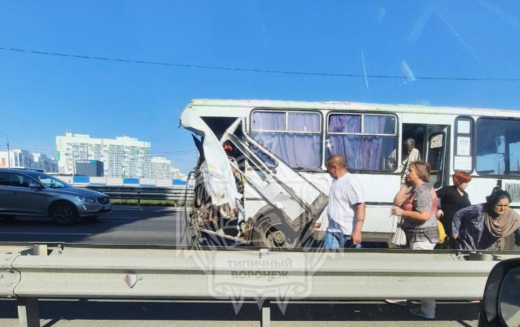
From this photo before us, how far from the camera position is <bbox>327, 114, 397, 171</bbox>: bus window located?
484cm

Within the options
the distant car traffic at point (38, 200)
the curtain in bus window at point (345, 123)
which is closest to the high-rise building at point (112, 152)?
the distant car traffic at point (38, 200)

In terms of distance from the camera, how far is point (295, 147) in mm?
4848

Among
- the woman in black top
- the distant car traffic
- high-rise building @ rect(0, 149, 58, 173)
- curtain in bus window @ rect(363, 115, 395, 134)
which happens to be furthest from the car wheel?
high-rise building @ rect(0, 149, 58, 173)

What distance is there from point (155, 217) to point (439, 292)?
31.1 feet

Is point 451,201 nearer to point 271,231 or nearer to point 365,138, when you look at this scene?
point 365,138

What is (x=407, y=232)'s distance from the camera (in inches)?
120

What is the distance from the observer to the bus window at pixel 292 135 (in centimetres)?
483

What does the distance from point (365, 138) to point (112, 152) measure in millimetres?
72781

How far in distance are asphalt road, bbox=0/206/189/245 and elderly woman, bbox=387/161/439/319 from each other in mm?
4116

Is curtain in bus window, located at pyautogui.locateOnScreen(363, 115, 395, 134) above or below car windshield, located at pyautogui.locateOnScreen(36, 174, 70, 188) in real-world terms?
above

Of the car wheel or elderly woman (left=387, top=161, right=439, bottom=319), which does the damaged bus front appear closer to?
elderly woman (left=387, top=161, right=439, bottom=319)

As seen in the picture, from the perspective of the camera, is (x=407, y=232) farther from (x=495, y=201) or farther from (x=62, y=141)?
(x=62, y=141)

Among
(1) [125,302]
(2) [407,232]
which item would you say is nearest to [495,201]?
(2) [407,232]

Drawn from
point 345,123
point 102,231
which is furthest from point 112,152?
point 345,123
